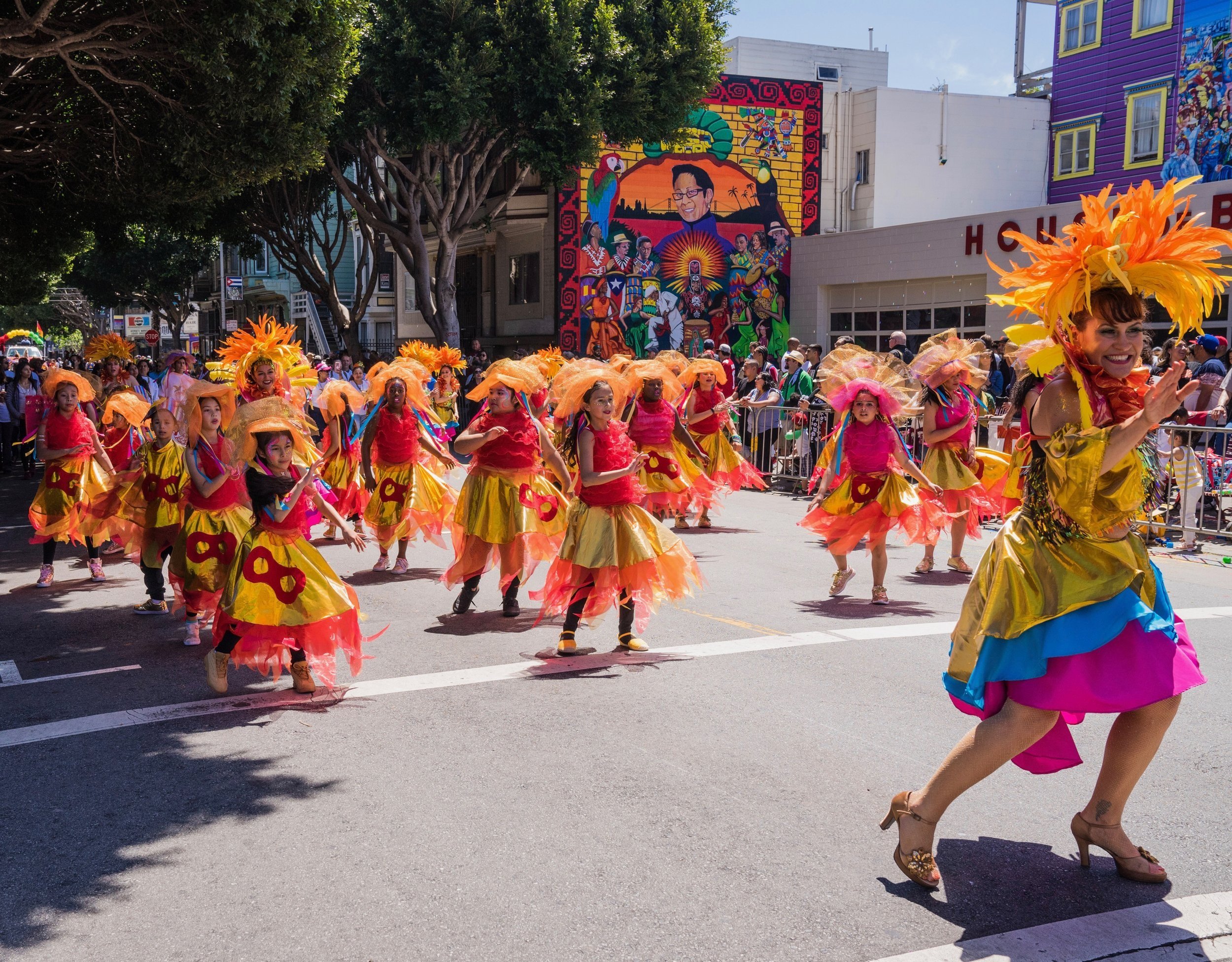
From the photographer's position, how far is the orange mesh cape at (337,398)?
1030 centimetres

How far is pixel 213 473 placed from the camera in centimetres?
768

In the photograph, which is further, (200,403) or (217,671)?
(200,403)

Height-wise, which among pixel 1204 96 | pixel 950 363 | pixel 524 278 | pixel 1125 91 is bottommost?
pixel 950 363

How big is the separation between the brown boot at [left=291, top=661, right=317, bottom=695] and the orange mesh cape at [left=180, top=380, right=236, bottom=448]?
1675 mm

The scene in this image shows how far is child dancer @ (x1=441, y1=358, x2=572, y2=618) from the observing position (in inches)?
344

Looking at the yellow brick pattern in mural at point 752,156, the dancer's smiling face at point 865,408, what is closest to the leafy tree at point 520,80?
the yellow brick pattern in mural at point 752,156

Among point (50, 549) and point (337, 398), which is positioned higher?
point (337, 398)

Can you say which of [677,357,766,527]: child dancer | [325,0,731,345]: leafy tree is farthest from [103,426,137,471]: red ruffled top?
[325,0,731,345]: leafy tree

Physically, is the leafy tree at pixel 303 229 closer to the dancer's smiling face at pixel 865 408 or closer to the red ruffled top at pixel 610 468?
the dancer's smiling face at pixel 865 408

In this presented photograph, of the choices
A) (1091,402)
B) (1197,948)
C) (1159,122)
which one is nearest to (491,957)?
(1197,948)

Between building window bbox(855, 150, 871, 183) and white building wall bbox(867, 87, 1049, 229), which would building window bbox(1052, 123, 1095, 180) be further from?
building window bbox(855, 150, 871, 183)

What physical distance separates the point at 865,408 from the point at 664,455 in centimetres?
292

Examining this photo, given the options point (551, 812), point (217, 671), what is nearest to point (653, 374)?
point (217, 671)

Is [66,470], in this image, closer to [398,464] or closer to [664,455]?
[398,464]
